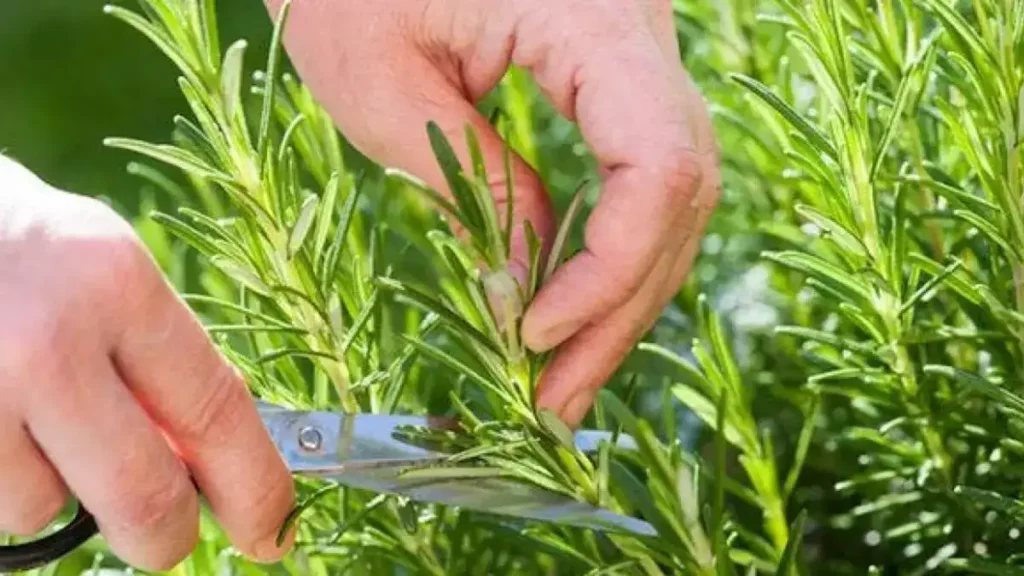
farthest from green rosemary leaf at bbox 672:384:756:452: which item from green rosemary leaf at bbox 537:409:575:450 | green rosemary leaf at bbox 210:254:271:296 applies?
green rosemary leaf at bbox 210:254:271:296

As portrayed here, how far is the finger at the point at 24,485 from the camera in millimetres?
542

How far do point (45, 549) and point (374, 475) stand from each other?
15 cm

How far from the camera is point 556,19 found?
2.19ft

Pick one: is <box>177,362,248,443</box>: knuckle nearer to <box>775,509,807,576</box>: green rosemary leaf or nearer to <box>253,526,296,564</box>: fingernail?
<box>253,526,296,564</box>: fingernail

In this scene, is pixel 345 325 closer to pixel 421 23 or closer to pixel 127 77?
pixel 421 23

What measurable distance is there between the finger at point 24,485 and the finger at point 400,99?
0.25m

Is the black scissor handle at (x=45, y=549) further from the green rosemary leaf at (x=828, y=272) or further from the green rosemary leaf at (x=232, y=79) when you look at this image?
the green rosemary leaf at (x=828, y=272)

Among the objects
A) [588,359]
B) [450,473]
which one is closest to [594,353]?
[588,359]

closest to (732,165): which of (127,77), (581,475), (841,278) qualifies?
(841,278)

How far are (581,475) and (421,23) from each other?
0.26m

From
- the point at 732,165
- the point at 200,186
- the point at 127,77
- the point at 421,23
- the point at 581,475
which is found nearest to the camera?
the point at 581,475

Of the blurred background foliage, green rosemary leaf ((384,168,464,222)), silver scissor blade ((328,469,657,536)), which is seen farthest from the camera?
the blurred background foliage

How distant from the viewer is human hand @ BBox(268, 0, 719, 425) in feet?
2.05

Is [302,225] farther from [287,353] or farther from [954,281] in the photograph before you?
[954,281]
